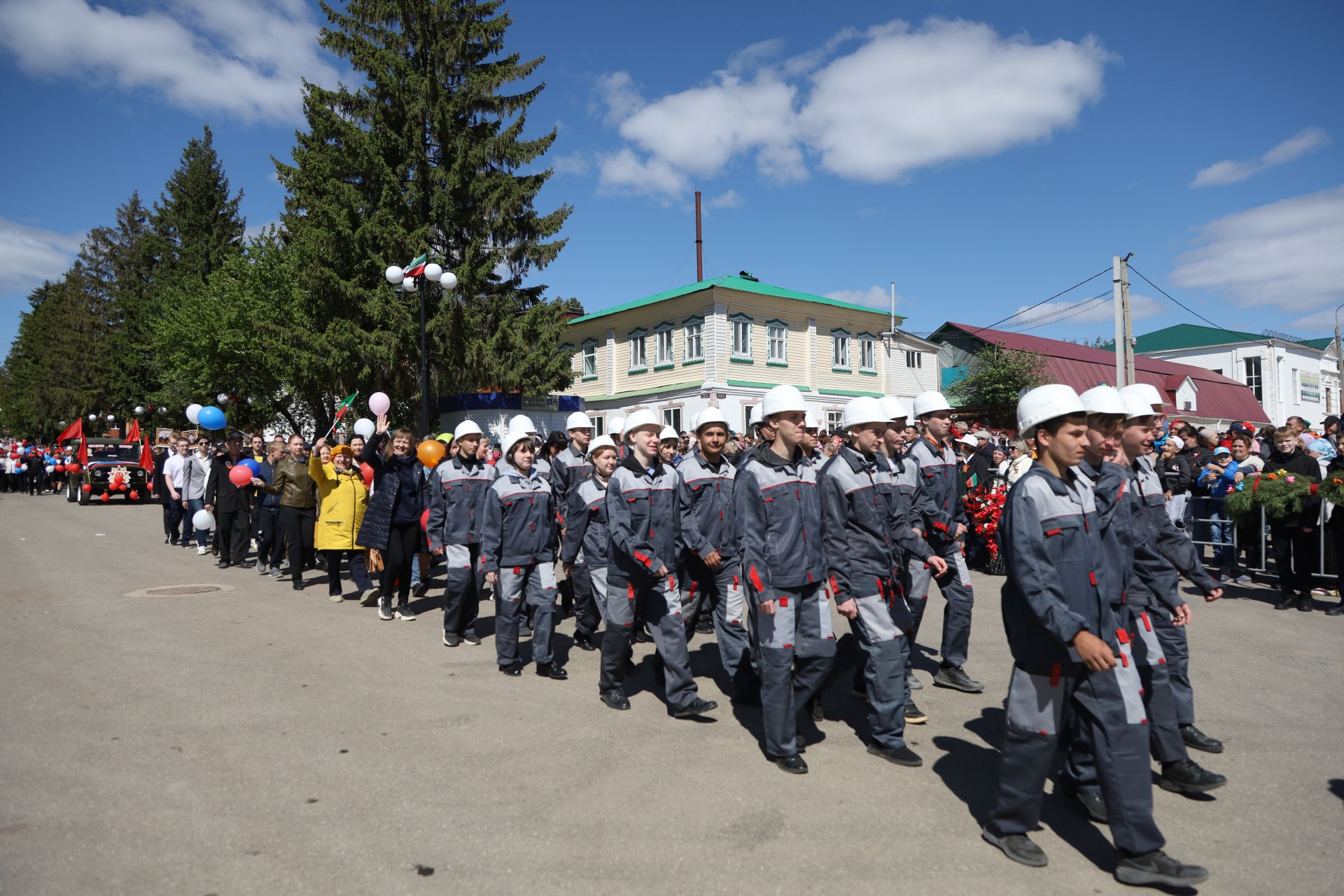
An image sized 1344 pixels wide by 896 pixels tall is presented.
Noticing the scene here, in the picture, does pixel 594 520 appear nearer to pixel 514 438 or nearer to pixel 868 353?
pixel 514 438

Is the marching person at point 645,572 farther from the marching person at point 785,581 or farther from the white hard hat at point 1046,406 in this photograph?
the white hard hat at point 1046,406

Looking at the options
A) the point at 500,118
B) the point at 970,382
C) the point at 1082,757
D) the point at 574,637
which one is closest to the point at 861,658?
the point at 1082,757

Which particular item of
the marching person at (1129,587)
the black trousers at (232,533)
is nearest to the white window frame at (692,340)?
the black trousers at (232,533)

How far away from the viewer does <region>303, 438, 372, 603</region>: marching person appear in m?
9.69

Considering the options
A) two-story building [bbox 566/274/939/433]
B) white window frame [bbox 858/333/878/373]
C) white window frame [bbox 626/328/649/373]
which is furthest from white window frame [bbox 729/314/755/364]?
white window frame [bbox 858/333/878/373]

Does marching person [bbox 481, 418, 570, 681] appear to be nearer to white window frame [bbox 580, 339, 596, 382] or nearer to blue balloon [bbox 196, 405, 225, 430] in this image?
blue balloon [bbox 196, 405, 225, 430]

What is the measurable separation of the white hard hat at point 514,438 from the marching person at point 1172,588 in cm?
447

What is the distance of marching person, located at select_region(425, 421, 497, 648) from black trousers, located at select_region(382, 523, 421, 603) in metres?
0.97

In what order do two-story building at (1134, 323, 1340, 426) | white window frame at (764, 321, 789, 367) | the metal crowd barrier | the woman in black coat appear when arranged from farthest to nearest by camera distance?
two-story building at (1134, 323, 1340, 426), white window frame at (764, 321, 789, 367), the metal crowd barrier, the woman in black coat

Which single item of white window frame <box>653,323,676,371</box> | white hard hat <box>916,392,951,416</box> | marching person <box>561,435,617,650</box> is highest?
white window frame <box>653,323,676,371</box>

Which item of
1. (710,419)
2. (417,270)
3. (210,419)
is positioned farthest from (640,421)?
(210,419)

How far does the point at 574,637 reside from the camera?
7.89 meters

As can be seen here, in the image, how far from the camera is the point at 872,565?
497 centimetres

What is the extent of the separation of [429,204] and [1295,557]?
2405 cm
